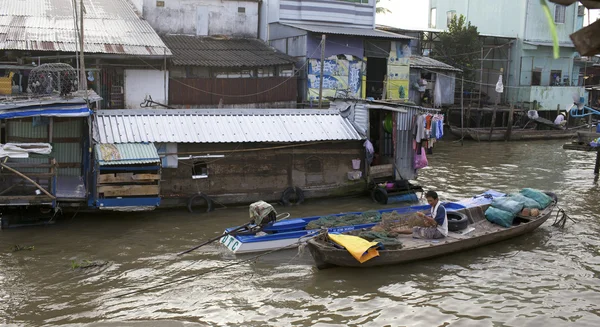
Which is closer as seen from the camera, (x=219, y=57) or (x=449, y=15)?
(x=219, y=57)

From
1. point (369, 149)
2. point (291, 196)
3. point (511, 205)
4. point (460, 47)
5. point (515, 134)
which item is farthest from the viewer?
point (460, 47)

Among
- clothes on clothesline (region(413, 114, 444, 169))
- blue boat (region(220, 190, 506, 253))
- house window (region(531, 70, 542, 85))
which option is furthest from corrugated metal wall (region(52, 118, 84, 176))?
house window (region(531, 70, 542, 85))

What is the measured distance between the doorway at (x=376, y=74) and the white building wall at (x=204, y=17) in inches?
233

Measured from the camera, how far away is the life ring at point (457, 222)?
13.0 m

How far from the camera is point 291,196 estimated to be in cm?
1686

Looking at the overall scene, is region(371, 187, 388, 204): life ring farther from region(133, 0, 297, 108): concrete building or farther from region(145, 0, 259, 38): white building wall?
region(145, 0, 259, 38): white building wall

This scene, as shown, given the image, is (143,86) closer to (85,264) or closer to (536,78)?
(85,264)

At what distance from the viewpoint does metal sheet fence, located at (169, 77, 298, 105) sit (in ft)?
75.0

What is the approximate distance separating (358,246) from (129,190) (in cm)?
619

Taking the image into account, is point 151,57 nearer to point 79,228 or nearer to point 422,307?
point 79,228

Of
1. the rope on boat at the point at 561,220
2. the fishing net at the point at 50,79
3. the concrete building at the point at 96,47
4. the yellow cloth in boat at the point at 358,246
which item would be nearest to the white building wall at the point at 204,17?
the concrete building at the point at 96,47

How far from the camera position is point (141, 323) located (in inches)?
363

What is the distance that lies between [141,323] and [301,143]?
8.73 meters

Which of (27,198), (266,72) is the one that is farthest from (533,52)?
(27,198)
